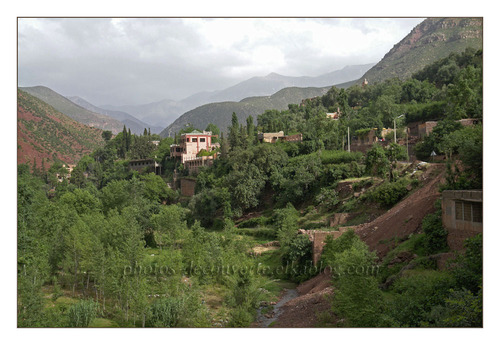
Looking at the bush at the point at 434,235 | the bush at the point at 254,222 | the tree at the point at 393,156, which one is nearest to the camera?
the bush at the point at 434,235

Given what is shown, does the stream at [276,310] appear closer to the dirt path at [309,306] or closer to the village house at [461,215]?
the dirt path at [309,306]

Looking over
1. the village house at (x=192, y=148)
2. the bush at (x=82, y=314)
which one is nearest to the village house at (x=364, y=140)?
the village house at (x=192, y=148)

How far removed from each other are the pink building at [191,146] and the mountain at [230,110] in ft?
131

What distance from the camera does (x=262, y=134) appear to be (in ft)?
187

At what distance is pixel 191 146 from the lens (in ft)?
199

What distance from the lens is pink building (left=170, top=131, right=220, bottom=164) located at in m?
60.1

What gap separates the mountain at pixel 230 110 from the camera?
348 ft

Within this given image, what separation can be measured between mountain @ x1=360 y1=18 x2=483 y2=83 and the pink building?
136 ft

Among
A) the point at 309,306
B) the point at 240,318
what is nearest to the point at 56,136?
→ the point at 240,318

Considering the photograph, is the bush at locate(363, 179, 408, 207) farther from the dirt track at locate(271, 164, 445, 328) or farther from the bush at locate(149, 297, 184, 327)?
the bush at locate(149, 297, 184, 327)

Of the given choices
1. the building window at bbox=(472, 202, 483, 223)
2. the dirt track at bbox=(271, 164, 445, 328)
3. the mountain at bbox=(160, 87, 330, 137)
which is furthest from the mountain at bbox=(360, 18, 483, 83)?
the building window at bbox=(472, 202, 483, 223)

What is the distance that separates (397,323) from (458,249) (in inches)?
190

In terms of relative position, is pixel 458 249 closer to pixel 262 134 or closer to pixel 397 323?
pixel 397 323

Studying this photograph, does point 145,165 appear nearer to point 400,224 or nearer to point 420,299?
point 400,224
